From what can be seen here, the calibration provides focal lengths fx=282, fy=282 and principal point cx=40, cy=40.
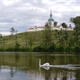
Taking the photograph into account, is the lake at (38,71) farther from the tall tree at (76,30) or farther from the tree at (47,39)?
the tree at (47,39)

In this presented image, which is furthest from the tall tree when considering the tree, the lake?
the lake

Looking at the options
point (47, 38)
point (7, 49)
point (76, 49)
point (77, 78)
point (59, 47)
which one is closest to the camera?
point (77, 78)

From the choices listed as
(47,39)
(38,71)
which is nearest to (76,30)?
(47,39)

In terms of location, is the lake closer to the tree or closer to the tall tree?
the tall tree

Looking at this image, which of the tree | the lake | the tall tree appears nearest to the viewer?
the lake

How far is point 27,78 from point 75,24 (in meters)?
113

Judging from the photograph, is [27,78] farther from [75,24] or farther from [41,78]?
[75,24]

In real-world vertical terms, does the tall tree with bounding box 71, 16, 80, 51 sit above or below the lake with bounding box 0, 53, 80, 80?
above

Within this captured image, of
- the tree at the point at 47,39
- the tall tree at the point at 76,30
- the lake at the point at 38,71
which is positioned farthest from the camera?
the tree at the point at 47,39

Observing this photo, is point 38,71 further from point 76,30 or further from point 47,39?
point 47,39

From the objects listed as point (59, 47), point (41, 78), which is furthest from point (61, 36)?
point (41, 78)

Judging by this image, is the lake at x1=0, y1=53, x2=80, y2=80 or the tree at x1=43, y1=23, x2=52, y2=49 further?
the tree at x1=43, y1=23, x2=52, y2=49

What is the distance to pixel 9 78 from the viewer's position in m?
40.4

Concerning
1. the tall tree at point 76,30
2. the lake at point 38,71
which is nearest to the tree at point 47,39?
the tall tree at point 76,30
